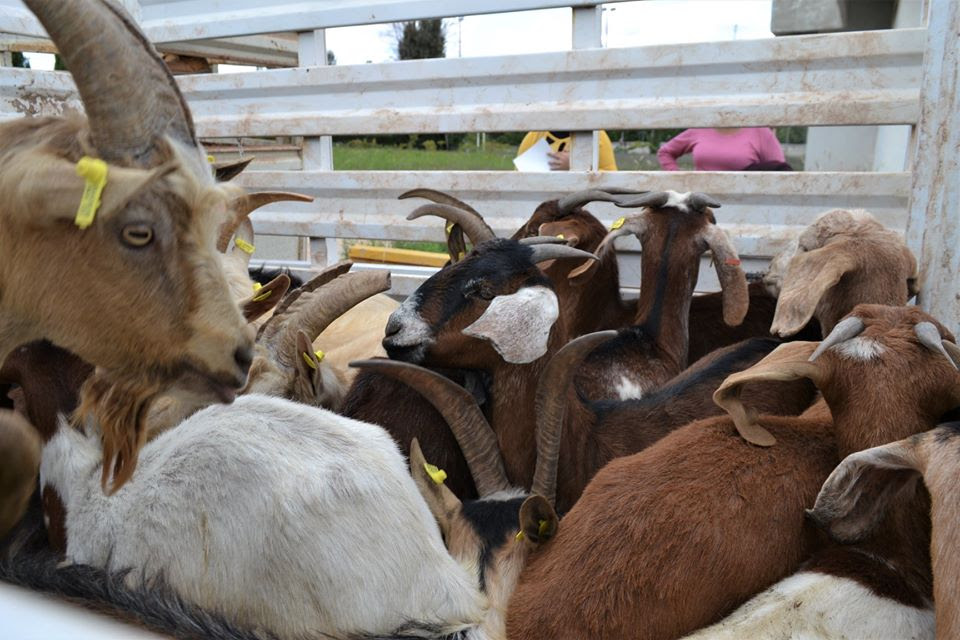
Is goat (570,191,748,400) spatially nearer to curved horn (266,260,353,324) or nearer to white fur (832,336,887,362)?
curved horn (266,260,353,324)

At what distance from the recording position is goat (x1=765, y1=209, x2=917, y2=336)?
2793mm

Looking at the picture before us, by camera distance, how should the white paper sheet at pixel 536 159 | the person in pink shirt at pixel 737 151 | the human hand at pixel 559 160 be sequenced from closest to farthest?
the human hand at pixel 559 160 → the white paper sheet at pixel 536 159 → the person in pink shirt at pixel 737 151

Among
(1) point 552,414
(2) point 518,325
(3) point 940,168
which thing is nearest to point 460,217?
(2) point 518,325

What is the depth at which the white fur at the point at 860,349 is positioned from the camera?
6.93ft

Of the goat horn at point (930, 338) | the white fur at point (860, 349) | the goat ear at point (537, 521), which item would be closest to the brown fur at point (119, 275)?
the goat ear at point (537, 521)

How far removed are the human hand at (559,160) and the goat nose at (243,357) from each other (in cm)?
329

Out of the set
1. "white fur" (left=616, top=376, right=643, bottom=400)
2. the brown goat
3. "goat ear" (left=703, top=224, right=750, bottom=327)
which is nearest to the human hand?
"goat ear" (left=703, top=224, right=750, bottom=327)

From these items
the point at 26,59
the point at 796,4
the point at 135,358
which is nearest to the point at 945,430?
the point at 135,358

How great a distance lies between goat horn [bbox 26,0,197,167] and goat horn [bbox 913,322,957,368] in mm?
1823

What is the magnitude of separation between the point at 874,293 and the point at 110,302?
236 centimetres

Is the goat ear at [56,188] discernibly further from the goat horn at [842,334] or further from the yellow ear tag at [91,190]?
the goat horn at [842,334]

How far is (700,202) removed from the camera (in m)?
3.49

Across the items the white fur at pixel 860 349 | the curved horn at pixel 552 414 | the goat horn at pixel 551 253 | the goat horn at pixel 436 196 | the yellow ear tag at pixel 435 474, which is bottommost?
the yellow ear tag at pixel 435 474

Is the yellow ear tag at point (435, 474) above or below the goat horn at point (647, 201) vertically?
below
